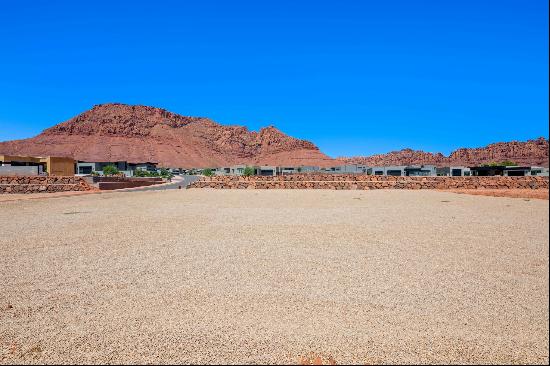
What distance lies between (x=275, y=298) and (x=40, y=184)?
148ft

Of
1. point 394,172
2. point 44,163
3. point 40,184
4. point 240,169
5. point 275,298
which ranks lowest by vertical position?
point 275,298

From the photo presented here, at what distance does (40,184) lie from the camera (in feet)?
138

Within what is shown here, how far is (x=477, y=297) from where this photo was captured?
244 inches

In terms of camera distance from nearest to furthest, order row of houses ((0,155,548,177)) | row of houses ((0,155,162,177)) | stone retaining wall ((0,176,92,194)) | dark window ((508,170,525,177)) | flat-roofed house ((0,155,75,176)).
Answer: stone retaining wall ((0,176,92,194))
row of houses ((0,155,162,177))
row of houses ((0,155,548,177))
flat-roofed house ((0,155,75,176))
dark window ((508,170,525,177))

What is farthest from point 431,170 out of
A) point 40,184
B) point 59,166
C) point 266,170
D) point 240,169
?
point 40,184

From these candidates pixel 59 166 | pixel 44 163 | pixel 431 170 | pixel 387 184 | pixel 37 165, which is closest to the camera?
pixel 37 165

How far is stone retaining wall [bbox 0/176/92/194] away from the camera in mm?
40000

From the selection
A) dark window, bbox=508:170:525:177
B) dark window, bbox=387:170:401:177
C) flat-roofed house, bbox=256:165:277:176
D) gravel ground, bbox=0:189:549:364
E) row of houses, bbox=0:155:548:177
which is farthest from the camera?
flat-roofed house, bbox=256:165:277:176

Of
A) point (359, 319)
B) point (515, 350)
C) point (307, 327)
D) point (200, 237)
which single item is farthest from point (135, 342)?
point (200, 237)

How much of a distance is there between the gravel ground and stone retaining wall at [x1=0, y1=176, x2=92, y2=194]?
33.2 meters

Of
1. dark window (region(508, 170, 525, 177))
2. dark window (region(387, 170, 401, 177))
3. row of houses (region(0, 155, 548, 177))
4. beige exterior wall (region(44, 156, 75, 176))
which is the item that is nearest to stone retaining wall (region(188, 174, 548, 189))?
row of houses (region(0, 155, 548, 177))

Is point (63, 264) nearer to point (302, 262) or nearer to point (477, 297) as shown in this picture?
point (302, 262)

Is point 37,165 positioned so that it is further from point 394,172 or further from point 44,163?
point 394,172

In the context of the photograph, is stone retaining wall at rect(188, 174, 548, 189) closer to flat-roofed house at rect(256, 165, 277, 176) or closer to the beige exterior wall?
the beige exterior wall
